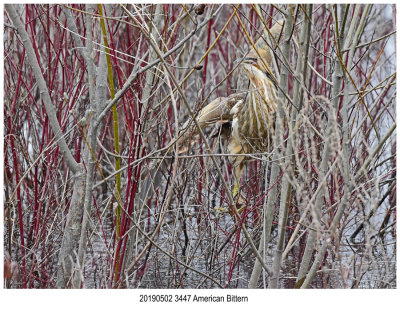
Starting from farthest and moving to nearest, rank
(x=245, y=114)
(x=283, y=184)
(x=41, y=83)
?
(x=245, y=114) < (x=41, y=83) < (x=283, y=184)

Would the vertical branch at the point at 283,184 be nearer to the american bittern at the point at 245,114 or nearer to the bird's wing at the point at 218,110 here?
the american bittern at the point at 245,114

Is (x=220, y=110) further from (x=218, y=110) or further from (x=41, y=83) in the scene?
(x=41, y=83)

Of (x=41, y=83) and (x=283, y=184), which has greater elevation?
(x=41, y=83)

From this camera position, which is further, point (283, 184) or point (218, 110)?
point (218, 110)

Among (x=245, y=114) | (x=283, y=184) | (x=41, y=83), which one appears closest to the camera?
(x=283, y=184)

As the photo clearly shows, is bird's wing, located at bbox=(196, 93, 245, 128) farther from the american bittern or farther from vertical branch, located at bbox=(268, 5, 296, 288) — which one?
vertical branch, located at bbox=(268, 5, 296, 288)

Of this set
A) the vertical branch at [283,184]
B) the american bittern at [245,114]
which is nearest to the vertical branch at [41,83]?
the vertical branch at [283,184]

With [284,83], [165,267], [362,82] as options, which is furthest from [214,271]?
[362,82]

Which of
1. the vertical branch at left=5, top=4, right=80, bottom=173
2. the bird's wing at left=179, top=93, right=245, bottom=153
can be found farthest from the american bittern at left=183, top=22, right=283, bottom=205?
the vertical branch at left=5, top=4, right=80, bottom=173

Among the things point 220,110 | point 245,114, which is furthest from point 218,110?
point 245,114

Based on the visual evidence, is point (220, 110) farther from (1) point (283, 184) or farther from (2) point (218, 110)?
(1) point (283, 184)

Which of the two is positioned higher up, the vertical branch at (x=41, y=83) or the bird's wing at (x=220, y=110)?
the vertical branch at (x=41, y=83)
